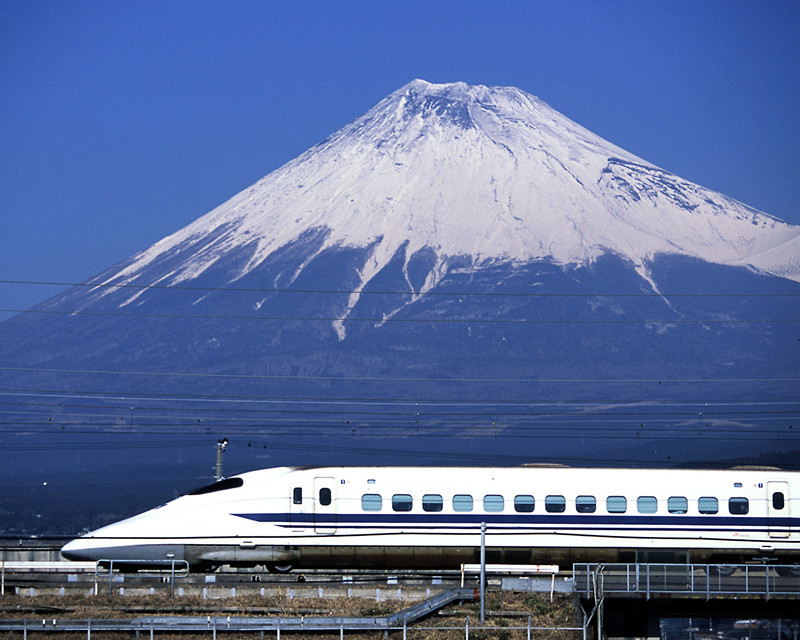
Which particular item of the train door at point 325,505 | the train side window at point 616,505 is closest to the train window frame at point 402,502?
the train door at point 325,505

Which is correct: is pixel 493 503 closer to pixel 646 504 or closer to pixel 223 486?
pixel 646 504

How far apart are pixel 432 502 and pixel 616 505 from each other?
6720 mm

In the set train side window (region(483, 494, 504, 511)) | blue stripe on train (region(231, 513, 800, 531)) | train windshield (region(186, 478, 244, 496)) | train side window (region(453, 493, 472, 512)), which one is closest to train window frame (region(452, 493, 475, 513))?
train side window (region(453, 493, 472, 512))

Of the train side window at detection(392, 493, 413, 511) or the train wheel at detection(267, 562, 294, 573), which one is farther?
the train wheel at detection(267, 562, 294, 573)

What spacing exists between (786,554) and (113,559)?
961 inches

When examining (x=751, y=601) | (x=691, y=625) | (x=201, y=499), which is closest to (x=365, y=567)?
(x=201, y=499)

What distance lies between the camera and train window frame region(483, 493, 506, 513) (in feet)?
154

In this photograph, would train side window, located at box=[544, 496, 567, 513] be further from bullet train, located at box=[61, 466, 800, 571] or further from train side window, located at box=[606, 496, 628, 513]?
train side window, located at box=[606, 496, 628, 513]

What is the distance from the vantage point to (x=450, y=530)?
46844mm

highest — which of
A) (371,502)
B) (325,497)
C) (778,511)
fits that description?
(325,497)

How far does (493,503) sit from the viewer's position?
155 feet

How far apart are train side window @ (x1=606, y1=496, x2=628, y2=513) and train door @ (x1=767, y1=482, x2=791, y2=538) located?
5.29 meters

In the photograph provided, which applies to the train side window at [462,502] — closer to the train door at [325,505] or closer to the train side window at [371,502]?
the train side window at [371,502]

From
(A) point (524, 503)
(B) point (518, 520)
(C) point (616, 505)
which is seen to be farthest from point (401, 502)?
(C) point (616, 505)
